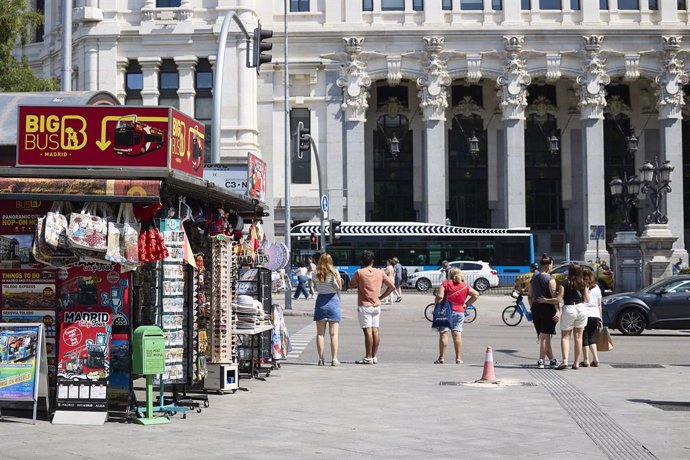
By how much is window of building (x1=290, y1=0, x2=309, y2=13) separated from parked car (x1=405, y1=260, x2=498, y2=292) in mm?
20095

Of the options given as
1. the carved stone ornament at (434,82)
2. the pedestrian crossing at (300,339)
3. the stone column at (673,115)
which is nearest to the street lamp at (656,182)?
the pedestrian crossing at (300,339)

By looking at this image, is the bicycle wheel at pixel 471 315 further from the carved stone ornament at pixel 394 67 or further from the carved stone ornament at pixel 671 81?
the carved stone ornament at pixel 671 81

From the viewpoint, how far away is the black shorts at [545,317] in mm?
17922

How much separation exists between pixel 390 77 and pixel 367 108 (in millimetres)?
5075

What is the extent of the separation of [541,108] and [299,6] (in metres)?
18.5

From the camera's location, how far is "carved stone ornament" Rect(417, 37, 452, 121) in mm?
64438

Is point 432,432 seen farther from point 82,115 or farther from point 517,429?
point 82,115

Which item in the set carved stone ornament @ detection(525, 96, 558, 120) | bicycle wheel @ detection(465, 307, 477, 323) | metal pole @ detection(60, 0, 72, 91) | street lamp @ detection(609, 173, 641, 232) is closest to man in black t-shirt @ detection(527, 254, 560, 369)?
metal pole @ detection(60, 0, 72, 91)

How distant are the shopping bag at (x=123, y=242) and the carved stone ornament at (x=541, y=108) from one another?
62553 millimetres

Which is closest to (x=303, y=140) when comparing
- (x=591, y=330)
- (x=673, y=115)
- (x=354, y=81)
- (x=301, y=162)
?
(x=354, y=81)

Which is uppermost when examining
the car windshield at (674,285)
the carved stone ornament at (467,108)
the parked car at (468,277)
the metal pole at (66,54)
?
the carved stone ornament at (467,108)

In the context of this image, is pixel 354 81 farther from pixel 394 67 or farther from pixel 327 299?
pixel 327 299

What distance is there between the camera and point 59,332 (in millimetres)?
11633

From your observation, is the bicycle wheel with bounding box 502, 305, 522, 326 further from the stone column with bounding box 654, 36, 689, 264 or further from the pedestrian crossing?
the stone column with bounding box 654, 36, 689, 264
